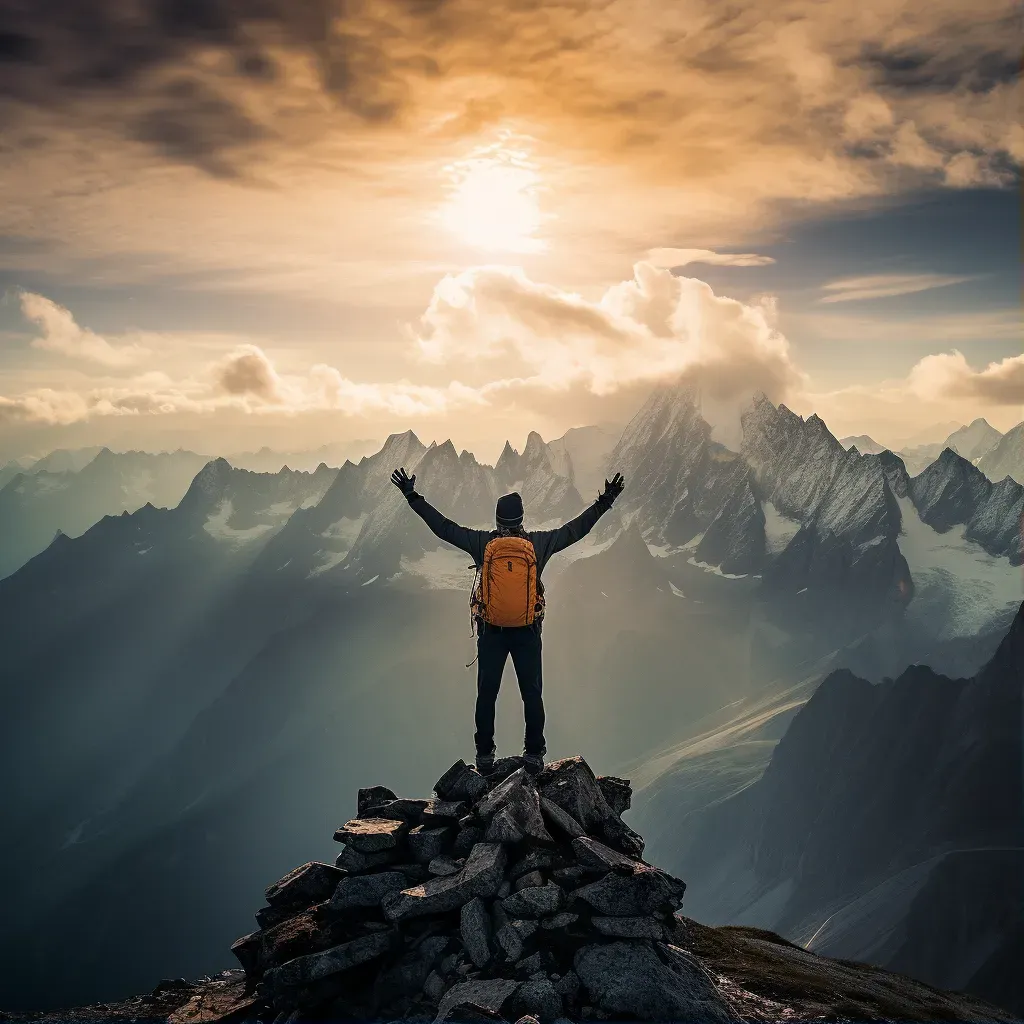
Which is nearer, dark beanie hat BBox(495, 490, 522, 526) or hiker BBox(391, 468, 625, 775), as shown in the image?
hiker BBox(391, 468, 625, 775)

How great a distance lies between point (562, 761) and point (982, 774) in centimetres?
20213

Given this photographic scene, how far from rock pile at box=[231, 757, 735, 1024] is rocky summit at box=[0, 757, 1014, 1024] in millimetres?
29

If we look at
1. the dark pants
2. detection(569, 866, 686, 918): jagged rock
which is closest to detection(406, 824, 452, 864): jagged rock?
the dark pants

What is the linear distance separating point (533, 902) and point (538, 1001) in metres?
1.89

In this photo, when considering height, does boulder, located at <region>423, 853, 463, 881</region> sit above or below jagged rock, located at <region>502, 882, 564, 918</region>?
above

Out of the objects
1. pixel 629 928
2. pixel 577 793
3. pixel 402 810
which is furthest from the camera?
pixel 402 810

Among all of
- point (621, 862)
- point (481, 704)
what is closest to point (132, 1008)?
point (481, 704)

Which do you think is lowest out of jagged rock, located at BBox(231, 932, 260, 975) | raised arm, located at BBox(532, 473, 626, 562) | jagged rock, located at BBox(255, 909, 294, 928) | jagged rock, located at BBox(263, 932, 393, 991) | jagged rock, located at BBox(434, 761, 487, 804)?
jagged rock, located at BBox(231, 932, 260, 975)

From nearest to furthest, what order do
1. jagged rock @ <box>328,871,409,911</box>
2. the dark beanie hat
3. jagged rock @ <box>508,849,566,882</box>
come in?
jagged rock @ <box>508,849,566,882</box> < jagged rock @ <box>328,871,409,911</box> < the dark beanie hat

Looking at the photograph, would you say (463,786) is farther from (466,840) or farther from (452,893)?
(452,893)

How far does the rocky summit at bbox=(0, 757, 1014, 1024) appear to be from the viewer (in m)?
14.1

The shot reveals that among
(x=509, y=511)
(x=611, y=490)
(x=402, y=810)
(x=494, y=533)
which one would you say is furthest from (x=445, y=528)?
(x=402, y=810)

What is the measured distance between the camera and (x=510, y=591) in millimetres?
18109

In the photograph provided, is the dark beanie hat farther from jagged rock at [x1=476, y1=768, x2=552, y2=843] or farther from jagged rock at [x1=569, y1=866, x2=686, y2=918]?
jagged rock at [x1=569, y1=866, x2=686, y2=918]
